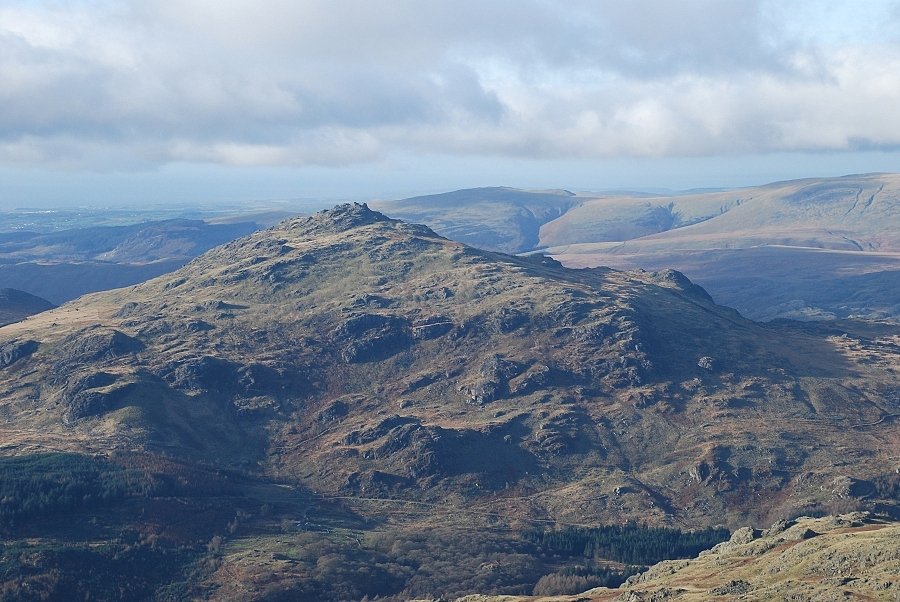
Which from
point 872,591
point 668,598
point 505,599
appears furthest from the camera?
point 505,599

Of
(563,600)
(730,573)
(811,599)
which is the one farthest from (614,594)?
(811,599)

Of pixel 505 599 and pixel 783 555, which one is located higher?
pixel 783 555

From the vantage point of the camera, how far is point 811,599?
488ft

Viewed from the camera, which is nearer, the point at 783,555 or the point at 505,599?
the point at 783,555

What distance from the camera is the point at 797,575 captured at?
544 ft

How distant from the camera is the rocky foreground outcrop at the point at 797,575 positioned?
15150cm

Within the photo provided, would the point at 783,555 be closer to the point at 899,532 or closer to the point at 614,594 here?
the point at 899,532

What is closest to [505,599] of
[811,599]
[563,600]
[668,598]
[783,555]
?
[563,600]

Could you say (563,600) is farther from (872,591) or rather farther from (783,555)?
(872,591)

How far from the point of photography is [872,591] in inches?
5807

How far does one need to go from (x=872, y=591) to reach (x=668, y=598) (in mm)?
33956

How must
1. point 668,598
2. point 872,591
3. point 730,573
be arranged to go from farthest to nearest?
point 730,573
point 668,598
point 872,591

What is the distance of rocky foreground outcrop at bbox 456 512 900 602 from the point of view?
151500mm

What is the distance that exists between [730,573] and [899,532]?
30.1m
